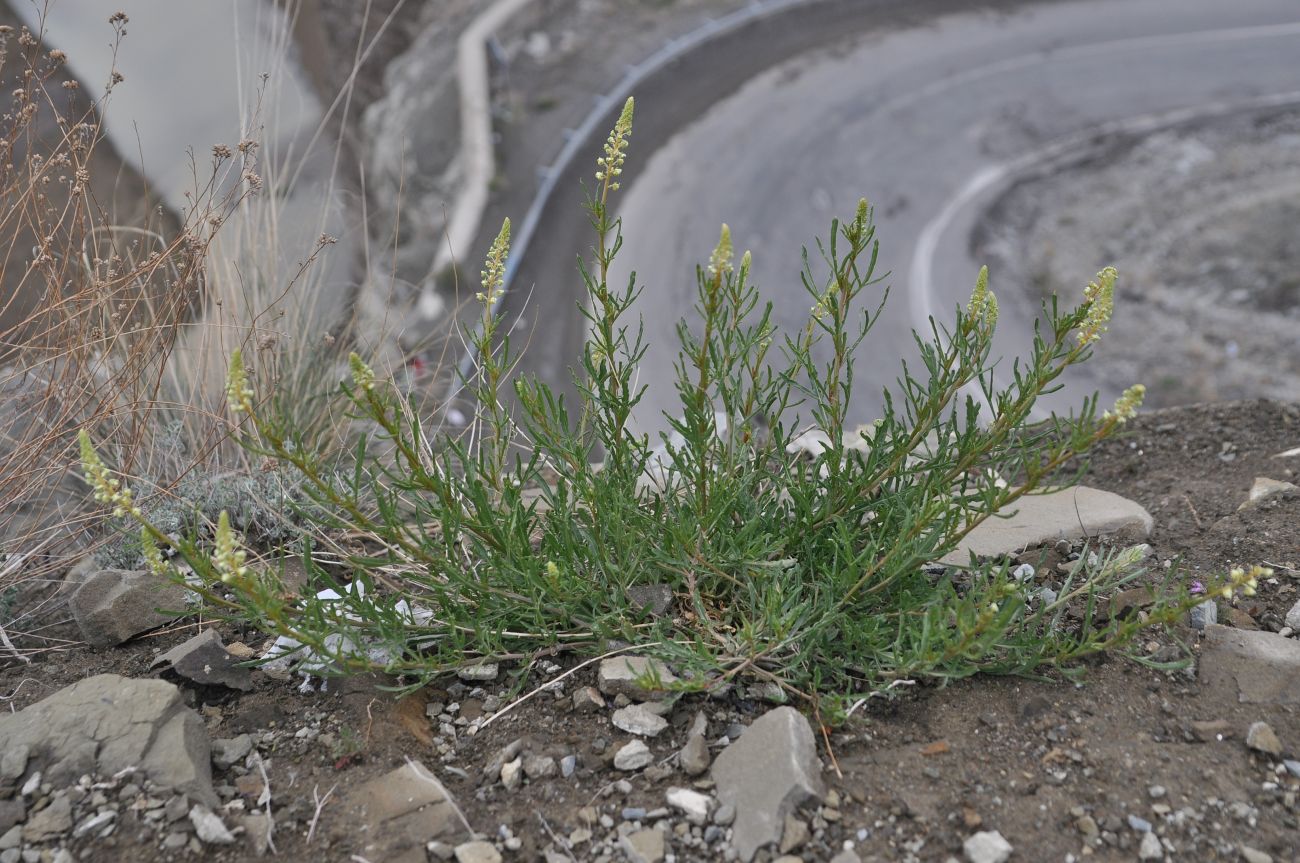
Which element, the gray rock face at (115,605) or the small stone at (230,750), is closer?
the small stone at (230,750)

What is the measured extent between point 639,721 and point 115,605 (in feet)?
5.55

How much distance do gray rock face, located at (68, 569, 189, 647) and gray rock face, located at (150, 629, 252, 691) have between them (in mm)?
287

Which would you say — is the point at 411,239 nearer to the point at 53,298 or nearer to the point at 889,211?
the point at 889,211

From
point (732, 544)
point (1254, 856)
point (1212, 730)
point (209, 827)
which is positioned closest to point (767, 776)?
point (732, 544)

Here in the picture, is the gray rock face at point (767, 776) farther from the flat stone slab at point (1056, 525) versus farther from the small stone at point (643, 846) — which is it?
the flat stone slab at point (1056, 525)

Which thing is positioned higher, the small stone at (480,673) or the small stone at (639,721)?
the small stone at (480,673)

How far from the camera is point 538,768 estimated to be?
260 centimetres

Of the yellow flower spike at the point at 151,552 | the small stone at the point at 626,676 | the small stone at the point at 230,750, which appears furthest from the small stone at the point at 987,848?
the yellow flower spike at the point at 151,552

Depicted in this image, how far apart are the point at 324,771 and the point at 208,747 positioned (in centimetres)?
31

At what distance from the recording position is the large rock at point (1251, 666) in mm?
2658

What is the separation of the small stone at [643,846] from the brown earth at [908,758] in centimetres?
4

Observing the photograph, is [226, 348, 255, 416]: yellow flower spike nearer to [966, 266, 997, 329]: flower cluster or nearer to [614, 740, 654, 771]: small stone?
[614, 740, 654, 771]: small stone

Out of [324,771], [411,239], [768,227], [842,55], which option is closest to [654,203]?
[768,227]

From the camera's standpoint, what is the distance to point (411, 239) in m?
12.4
